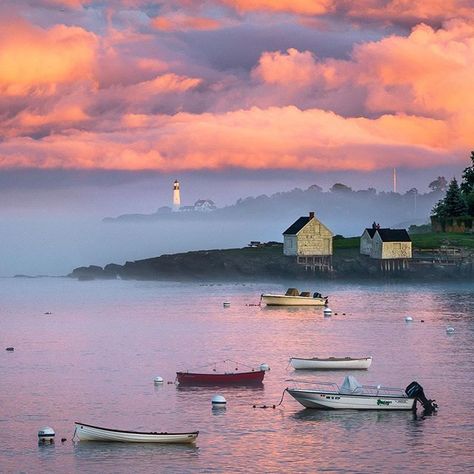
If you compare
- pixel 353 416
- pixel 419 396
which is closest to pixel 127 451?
pixel 353 416

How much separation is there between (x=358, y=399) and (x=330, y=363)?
17626mm

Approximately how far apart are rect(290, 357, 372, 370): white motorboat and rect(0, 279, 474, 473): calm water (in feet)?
3.37

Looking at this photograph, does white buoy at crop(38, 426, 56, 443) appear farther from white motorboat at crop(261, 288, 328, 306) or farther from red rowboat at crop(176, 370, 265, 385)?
white motorboat at crop(261, 288, 328, 306)

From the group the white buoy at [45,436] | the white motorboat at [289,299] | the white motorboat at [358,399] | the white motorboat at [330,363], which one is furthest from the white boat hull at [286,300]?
the white buoy at [45,436]

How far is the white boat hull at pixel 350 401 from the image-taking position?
64.6 meters

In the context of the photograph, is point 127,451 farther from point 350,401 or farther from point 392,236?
point 392,236

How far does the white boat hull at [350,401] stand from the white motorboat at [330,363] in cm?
1577

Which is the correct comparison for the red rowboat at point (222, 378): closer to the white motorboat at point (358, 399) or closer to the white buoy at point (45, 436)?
the white motorboat at point (358, 399)

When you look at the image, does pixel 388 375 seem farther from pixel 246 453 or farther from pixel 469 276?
pixel 469 276

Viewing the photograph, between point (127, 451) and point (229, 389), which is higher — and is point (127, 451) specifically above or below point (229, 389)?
below

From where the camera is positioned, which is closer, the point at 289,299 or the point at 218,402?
the point at 218,402

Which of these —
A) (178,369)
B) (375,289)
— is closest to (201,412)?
(178,369)

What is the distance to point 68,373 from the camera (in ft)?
269

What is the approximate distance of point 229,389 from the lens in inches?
2859
